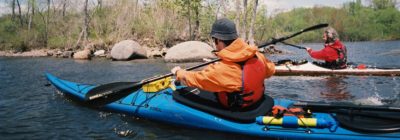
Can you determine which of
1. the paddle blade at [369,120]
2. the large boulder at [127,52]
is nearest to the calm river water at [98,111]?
the paddle blade at [369,120]

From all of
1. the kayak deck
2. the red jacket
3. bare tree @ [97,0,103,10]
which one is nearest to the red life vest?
the red jacket

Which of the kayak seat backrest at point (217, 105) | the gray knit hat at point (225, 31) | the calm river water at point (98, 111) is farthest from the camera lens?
the calm river water at point (98, 111)

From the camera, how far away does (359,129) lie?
4.34 meters

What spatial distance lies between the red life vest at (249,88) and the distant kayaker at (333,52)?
5.98 meters

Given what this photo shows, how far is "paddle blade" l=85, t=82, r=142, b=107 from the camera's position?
19.5 ft

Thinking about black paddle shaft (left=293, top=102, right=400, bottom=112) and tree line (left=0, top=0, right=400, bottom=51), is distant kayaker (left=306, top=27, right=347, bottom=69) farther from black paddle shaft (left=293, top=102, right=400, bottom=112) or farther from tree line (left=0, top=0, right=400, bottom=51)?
tree line (left=0, top=0, right=400, bottom=51)

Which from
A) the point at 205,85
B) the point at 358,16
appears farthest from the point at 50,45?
the point at 358,16

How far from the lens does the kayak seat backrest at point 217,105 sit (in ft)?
16.0

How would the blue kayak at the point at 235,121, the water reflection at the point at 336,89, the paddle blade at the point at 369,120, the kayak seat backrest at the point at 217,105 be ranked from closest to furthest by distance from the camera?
the paddle blade at the point at 369,120, the blue kayak at the point at 235,121, the kayak seat backrest at the point at 217,105, the water reflection at the point at 336,89

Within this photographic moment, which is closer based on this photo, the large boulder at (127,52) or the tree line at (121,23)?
the large boulder at (127,52)

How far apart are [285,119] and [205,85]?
995mm

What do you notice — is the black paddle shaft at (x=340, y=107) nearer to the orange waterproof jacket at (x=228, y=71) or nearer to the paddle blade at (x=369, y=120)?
the paddle blade at (x=369, y=120)

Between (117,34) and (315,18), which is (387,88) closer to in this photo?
(117,34)

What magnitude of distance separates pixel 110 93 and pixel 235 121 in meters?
2.18
